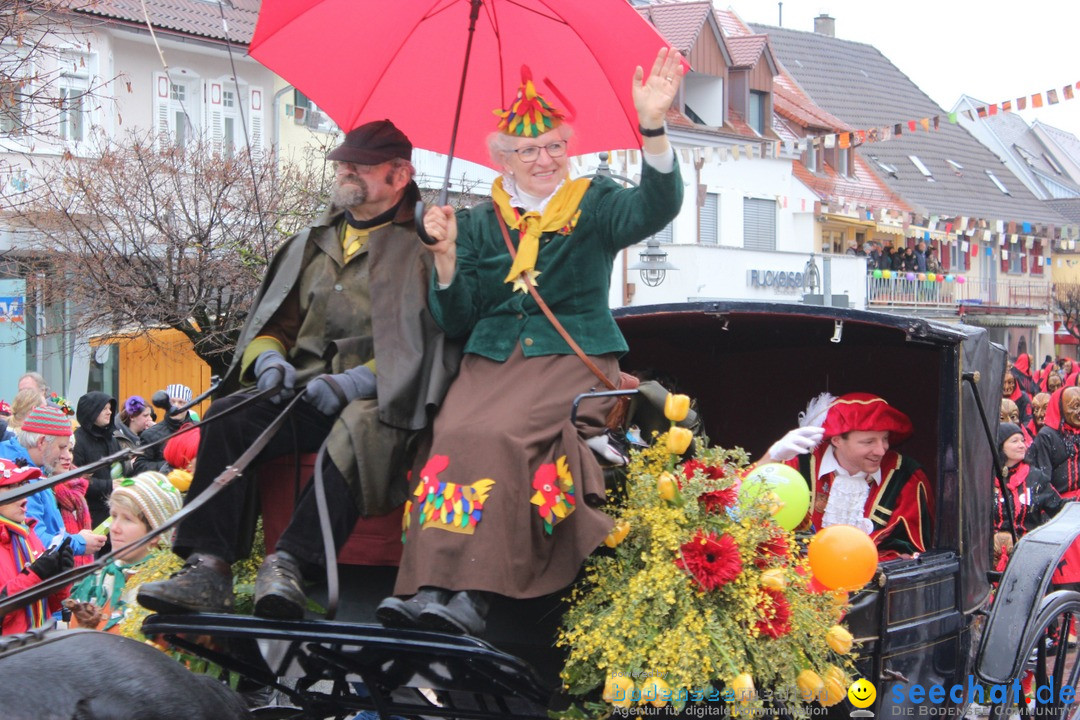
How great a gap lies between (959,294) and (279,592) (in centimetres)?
3530

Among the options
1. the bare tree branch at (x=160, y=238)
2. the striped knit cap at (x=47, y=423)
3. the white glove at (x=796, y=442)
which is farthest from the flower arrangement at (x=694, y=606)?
the bare tree branch at (x=160, y=238)

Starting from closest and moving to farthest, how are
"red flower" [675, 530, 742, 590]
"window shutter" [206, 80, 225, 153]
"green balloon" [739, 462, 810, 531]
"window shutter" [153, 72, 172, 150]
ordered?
"red flower" [675, 530, 742, 590]
"green balloon" [739, 462, 810, 531]
"window shutter" [153, 72, 172, 150]
"window shutter" [206, 80, 225, 153]

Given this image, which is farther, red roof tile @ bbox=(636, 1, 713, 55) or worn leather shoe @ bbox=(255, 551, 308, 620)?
red roof tile @ bbox=(636, 1, 713, 55)

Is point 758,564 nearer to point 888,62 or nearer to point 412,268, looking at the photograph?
point 412,268

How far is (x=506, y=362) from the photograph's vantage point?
12.1ft

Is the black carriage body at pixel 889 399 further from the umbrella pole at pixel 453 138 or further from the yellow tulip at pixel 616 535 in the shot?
the umbrella pole at pixel 453 138

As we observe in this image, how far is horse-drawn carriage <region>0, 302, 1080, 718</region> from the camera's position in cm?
348

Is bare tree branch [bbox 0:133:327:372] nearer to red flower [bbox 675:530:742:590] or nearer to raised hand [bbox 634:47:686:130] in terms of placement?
raised hand [bbox 634:47:686:130]

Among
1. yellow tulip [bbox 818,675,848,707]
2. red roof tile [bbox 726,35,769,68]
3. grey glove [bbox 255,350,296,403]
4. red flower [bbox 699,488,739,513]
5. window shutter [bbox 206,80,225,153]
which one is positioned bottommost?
yellow tulip [bbox 818,675,848,707]

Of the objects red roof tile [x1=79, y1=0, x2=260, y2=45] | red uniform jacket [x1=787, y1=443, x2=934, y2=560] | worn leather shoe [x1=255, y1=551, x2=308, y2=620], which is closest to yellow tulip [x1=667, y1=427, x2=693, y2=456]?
worn leather shoe [x1=255, y1=551, x2=308, y2=620]

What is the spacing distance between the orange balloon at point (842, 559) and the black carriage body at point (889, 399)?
27 centimetres

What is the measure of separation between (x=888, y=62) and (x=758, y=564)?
41436 millimetres

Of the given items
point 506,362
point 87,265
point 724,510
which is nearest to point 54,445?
point 506,362

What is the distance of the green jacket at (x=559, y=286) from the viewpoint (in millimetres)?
3697
